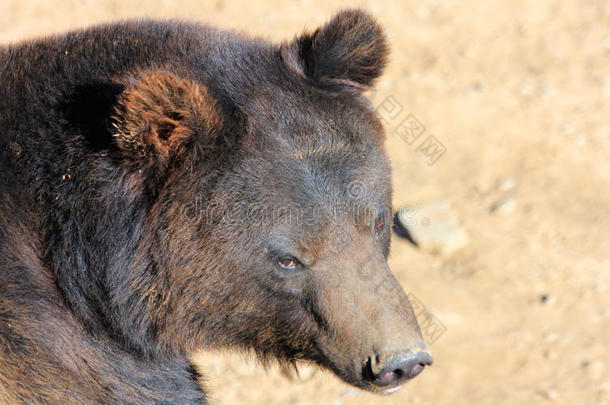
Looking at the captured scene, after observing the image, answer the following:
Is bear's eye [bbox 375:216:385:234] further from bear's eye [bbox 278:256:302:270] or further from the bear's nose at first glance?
the bear's nose

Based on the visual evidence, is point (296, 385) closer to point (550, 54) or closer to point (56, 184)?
point (56, 184)

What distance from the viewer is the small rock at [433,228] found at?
662 centimetres

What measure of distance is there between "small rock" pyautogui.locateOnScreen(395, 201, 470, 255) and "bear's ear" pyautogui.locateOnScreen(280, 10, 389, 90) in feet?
8.65

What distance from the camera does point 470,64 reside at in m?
8.97

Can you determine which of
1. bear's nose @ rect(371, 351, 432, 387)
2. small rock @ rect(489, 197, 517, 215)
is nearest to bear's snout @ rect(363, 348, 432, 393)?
bear's nose @ rect(371, 351, 432, 387)

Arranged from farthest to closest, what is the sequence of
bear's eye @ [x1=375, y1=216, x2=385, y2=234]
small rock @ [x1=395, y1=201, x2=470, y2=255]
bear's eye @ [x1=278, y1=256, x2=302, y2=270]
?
small rock @ [x1=395, y1=201, x2=470, y2=255] < bear's eye @ [x1=375, y1=216, x2=385, y2=234] < bear's eye @ [x1=278, y1=256, x2=302, y2=270]

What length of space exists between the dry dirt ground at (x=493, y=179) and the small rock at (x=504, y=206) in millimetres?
24

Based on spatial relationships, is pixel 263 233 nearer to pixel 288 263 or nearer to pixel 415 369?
pixel 288 263

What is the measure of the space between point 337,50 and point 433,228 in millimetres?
2881

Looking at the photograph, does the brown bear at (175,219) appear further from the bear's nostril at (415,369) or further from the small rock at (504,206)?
the small rock at (504,206)

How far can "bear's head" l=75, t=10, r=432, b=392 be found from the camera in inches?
148

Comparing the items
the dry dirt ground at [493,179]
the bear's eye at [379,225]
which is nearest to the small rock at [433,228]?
the dry dirt ground at [493,179]

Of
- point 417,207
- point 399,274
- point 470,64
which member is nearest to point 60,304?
point 399,274

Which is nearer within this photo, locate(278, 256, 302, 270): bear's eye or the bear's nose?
the bear's nose
